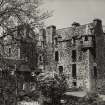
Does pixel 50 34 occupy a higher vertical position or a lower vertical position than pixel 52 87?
higher

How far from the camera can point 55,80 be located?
26.8 m

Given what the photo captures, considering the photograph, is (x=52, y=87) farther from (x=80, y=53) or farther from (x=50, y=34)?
(x=50, y=34)

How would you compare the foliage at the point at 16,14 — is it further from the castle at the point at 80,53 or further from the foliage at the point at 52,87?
the castle at the point at 80,53

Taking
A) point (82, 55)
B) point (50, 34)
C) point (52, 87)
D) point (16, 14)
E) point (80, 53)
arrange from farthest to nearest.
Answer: point (50, 34)
point (80, 53)
point (82, 55)
point (52, 87)
point (16, 14)

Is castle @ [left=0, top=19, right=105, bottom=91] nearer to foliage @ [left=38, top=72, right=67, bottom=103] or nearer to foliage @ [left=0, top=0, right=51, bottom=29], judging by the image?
foliage @ [left=38, top=72, right=67, bottom=103]

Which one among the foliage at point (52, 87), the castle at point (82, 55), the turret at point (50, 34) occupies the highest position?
the turret at point (50, 34)

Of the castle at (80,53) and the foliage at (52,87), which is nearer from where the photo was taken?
the foliage at (52,87)

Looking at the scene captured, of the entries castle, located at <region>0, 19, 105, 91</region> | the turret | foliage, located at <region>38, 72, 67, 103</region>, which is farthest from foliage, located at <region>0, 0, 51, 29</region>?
the turret

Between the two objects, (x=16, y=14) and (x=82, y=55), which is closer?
(x=16, y=14)

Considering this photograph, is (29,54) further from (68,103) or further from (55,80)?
(68,103)

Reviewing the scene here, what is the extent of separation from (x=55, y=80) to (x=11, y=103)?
14927mm

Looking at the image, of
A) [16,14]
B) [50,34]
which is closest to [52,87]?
[16,14]

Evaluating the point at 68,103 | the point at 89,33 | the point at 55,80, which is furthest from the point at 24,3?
the point at 89,33

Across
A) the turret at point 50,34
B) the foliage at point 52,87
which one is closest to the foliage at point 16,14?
the foliage at point 52,87
